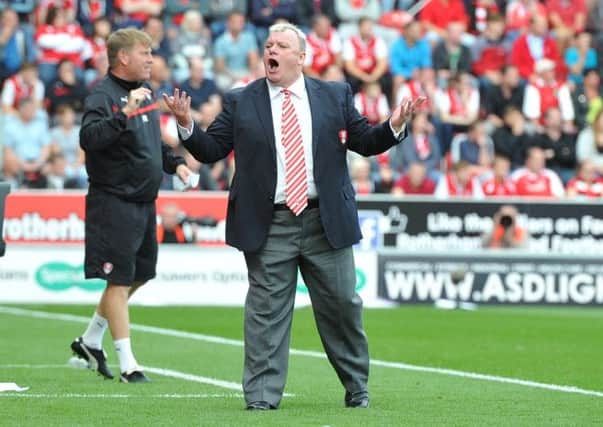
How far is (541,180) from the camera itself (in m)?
22.7

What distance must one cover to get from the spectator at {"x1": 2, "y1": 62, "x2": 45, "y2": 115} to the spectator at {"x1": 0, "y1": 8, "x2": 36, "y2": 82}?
63cm

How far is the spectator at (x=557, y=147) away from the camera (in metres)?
24.7

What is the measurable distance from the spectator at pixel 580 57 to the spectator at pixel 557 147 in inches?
95.7

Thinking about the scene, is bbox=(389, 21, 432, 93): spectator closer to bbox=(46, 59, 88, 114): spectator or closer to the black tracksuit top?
bbox=(46, 59, 88, 114): spectator

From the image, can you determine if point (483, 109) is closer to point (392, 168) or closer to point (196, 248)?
point (392, 168)

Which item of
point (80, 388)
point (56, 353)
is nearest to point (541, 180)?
point (56, 353)

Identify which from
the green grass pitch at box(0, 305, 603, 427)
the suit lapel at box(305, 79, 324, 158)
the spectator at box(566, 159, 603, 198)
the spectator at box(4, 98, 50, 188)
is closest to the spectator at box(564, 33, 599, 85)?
the spectator at box(566, 159, 603, 198)

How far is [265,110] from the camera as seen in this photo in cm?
890

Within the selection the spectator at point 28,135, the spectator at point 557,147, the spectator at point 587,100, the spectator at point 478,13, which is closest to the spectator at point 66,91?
the spectator at point 28,135

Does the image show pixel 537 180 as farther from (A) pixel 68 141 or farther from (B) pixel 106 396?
(B) pixel 106 396

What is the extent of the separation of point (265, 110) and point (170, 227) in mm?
10826

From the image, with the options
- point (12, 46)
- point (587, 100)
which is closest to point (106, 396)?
point (12, 46)

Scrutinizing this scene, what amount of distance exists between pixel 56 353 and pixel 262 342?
13.8ft

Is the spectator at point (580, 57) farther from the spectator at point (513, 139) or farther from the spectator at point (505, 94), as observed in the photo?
the spectator at point (513, 139)
